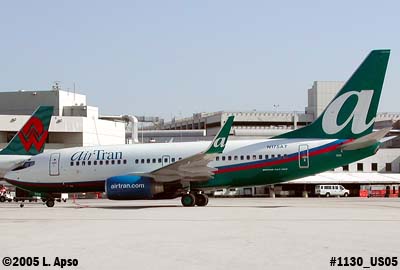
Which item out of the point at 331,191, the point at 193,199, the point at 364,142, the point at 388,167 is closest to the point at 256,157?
the point at 193,199

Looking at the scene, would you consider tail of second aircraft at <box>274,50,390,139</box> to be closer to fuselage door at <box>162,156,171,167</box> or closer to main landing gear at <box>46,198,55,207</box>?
fuselage door at <box>162,156,171,167</box>

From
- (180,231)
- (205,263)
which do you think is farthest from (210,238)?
(205,263)

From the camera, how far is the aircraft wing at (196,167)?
32.2 metres

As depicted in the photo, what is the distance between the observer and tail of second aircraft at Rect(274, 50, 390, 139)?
33.7 metres

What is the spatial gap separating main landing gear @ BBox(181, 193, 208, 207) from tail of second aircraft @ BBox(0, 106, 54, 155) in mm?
14462

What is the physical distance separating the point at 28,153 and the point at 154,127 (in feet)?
306

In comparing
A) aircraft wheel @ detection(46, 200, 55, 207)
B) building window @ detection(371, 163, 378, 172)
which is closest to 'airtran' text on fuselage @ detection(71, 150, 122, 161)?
aircraft wheel @ detection(46, 200, 55, 207)

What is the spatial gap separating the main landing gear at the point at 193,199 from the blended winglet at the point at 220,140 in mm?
3163

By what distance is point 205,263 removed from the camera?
11.5m

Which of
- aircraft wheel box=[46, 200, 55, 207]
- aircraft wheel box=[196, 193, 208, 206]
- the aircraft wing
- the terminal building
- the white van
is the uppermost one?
the terminal building

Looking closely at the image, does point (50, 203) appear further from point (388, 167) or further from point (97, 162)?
point (388, 167)

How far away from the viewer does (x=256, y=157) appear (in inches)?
1345

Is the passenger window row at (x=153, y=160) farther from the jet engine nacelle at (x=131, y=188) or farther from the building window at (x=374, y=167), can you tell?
the building window at (x=374, y=167)

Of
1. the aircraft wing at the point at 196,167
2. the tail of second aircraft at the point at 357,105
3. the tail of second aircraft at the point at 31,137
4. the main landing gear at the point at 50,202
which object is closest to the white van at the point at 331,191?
the tail of second aircraft at the point at 31,137
